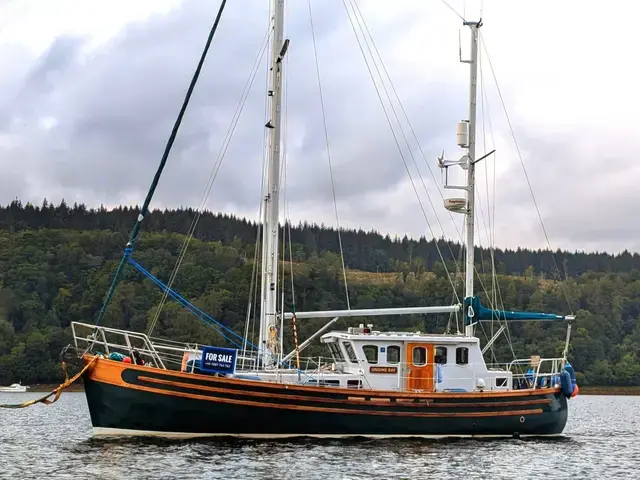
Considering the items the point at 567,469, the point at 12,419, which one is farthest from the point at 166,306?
the point at 567,469

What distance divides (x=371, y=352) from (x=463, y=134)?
988 centimetres

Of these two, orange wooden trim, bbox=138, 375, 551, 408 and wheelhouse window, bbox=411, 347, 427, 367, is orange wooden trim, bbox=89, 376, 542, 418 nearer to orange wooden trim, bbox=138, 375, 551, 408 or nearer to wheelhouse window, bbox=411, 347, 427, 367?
orange wooden trim, bbox=138, 375, 551, 408

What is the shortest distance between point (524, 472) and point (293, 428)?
27.3 feet

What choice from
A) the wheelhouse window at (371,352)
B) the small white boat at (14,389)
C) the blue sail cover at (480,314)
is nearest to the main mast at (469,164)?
the blue sail cover at (480,314)

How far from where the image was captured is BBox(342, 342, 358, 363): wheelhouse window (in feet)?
125

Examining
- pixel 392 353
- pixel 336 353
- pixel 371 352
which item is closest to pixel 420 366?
pixel 392 353

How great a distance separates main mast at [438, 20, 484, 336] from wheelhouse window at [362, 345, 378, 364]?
4544 millimetres

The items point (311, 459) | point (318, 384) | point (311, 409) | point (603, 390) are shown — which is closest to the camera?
point (311, 459)

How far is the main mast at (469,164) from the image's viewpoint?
40688 mm

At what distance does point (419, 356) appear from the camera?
38.4 metres

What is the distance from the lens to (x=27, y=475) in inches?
1176

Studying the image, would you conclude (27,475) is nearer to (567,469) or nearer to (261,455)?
(261,455)

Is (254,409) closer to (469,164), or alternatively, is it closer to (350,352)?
(350,352)

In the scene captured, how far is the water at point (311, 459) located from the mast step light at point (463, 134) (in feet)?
38.6
